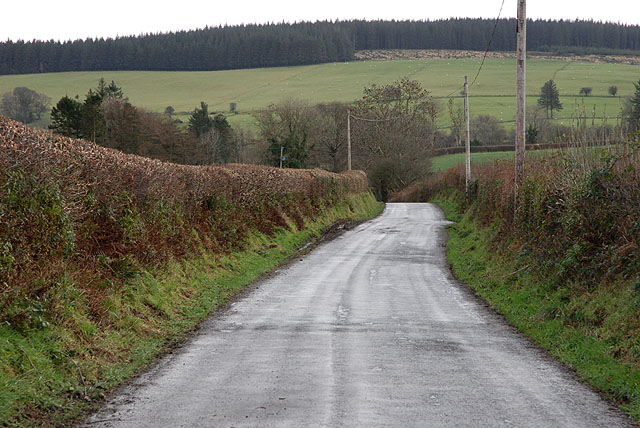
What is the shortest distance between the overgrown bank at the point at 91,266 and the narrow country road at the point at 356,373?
28.3 inches

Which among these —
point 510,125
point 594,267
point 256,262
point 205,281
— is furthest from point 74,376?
point 510,125

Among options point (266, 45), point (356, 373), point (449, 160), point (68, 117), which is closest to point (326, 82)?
point (266, 45)

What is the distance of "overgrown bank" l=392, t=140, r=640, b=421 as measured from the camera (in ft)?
30.4

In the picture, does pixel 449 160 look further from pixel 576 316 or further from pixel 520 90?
pixel 576 316

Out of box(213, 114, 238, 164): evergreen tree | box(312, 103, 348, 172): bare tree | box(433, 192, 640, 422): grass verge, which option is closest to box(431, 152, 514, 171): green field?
box(312, 103, 348, 172): bare tree

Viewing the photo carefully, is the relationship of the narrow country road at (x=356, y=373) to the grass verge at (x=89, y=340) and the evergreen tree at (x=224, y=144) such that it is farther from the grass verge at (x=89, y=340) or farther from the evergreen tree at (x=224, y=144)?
the evergreen tree at (x=224, y=144)

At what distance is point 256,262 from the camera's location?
2061 centimetres

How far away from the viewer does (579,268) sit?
12.7 m

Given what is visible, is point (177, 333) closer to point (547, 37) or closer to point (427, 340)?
point (427, 340)

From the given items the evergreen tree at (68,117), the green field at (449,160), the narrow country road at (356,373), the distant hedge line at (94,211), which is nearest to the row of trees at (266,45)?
the green field at (449,160)

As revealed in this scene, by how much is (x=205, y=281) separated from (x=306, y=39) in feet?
576

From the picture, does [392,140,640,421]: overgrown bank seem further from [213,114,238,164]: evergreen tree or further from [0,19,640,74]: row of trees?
[0,19,640,74]: row of trees

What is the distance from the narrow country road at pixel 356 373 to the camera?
658cm

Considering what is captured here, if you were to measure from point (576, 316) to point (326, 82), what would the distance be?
15175 centimetres
